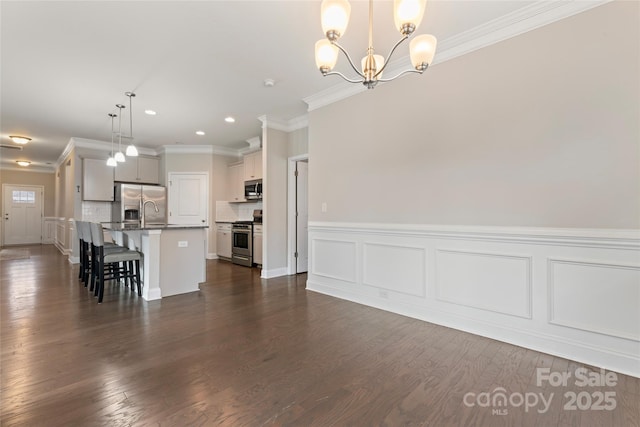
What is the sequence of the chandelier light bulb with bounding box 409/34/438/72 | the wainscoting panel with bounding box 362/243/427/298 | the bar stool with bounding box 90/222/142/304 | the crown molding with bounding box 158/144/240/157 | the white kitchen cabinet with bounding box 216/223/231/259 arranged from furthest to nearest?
1. the crown molding with bounding box 158/144/240/157
2. the white kitchen cabinet with bounding box 216/223/231/259
3. the bar stool with bounding box 90/222/142/304
4. the wainscoting panel with bounding box 362/243/427/298
5. the chandelier light bulb with bounding box 409/34/438/72

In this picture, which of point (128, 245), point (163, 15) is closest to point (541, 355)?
point (163, 15)

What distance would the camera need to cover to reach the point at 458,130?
9.26 feet

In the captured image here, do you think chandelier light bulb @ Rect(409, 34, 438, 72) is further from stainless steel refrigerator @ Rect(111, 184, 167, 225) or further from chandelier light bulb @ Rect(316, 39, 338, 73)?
stainless steel refrigerator @ Rect(111, 184, 167, 225)

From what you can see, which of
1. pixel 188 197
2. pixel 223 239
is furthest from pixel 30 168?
pixel 223 239

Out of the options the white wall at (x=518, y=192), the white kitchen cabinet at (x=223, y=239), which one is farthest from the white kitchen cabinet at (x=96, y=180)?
the white wall at (x=518, y=192)

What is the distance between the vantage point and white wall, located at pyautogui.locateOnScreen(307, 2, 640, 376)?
208 centimetres

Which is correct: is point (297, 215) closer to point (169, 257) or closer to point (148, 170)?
point (169, 257)

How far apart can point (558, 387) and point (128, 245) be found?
524cm

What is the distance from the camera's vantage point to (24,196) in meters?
9.83

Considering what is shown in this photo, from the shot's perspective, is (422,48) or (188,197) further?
(188,197)

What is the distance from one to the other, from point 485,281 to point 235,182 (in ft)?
19.6

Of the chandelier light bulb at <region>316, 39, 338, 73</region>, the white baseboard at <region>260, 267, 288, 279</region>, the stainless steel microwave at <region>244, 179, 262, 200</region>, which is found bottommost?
the white baseboard at <region>260, 267, 288, 279</region>

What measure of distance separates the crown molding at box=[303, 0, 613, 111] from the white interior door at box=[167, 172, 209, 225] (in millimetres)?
5420

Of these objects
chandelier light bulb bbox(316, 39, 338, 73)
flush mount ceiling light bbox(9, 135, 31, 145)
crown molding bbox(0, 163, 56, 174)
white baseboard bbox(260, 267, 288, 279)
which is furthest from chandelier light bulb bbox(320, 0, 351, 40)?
crown molding bbox(0, 163, 56, 174)
